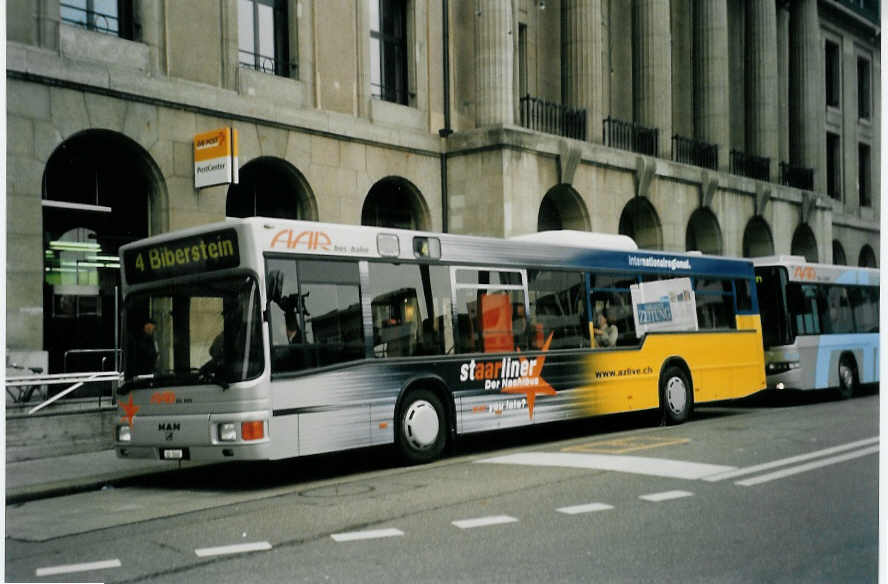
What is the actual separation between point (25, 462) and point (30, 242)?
11.7 ft

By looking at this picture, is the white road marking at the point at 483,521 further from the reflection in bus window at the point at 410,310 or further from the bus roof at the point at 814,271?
the bus roof at the point at 814,271

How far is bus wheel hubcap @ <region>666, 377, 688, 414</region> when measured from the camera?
664 inches

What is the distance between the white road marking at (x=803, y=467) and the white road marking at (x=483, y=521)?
272 centimetres

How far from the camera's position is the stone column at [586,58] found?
2625cm

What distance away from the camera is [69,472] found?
1259 cm

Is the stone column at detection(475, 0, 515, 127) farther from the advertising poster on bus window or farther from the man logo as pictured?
the man logo

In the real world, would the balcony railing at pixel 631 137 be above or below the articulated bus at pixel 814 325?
above

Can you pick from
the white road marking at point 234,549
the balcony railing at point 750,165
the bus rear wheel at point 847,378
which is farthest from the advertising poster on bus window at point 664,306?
the balcony railing at point 750,165

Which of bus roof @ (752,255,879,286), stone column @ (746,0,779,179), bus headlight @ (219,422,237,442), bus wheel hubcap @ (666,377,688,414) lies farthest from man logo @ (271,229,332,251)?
stone column @ (746,0,779,179)

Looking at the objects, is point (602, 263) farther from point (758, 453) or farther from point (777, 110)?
point (777, 110)

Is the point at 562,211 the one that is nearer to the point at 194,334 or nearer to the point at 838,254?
the point at 838,254

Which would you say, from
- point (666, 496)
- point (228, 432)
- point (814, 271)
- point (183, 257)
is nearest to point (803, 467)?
point (666, 496)

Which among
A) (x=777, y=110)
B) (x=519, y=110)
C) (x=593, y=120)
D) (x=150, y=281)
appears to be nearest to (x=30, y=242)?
(x=150, y=281)

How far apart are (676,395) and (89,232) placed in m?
9.77
